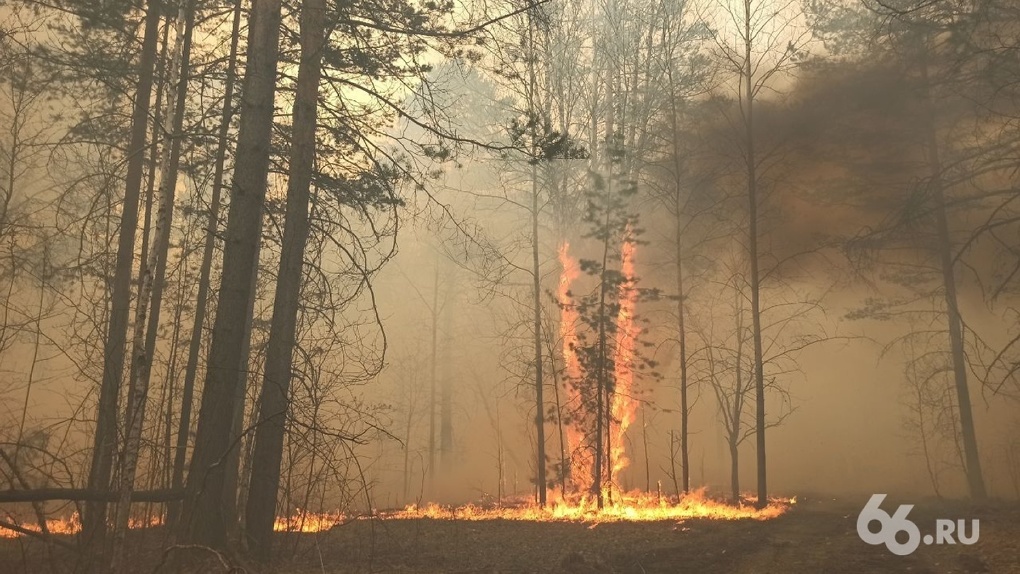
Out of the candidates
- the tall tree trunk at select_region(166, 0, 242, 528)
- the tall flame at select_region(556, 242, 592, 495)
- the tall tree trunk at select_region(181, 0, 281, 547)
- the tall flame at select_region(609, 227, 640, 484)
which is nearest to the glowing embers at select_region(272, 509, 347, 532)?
the tall tree trunk at select_region(181, 0, 281, 547)

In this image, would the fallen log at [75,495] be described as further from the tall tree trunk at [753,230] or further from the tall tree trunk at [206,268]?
the tall tree trunk at [753,230]

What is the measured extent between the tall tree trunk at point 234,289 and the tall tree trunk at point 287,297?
0.69 metres

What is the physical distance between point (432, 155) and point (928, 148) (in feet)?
51.5

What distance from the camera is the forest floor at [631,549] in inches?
308

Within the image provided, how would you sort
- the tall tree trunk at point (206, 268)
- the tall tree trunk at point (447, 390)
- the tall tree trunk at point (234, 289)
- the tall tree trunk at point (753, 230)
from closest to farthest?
the tall tree trunk at point (234, 289)
the tall tree trunk at point (206, 268)
the tall tree trunk at point (753, 230)
the tall tree trunk at point (447, 390)

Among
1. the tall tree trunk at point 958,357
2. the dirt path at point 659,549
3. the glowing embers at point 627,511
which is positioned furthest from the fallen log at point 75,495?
the tall tree trunk at point 958,357

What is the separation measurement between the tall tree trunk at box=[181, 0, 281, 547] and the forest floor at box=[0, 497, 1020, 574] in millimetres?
826

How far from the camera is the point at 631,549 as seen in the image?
962cm

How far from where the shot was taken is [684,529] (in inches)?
A: 452

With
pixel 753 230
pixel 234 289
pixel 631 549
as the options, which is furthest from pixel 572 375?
pixel 234 289

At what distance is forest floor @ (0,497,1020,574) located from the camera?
7.83 meters

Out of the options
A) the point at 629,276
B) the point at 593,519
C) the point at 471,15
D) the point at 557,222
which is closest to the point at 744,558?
the point at 593,519

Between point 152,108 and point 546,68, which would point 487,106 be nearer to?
point 546,68

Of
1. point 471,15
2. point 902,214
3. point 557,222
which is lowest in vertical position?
point 902,214
